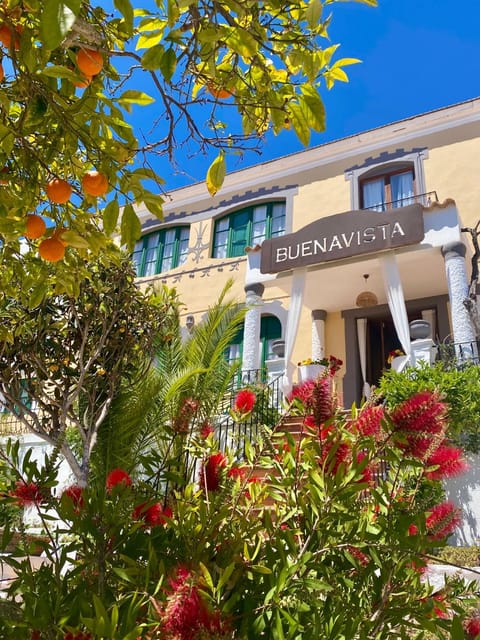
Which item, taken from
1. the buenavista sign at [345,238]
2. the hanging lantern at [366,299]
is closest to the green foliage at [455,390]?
the buenavista sign at [345,238]

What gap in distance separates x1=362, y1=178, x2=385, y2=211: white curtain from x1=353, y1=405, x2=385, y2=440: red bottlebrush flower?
1090 centimetres

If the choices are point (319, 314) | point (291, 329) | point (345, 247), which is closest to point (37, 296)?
point (291, 329)

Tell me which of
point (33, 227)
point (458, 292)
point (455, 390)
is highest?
point (458, 292)

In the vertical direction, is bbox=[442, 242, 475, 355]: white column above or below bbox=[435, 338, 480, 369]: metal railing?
above

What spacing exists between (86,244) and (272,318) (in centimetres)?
1053

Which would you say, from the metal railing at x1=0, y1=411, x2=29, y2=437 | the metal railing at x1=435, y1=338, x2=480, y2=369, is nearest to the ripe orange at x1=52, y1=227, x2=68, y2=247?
the metal railing at x1=435, y1=338, x2=480, y2=369

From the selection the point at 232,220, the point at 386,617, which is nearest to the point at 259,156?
the point at 386,617

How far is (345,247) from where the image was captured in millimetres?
A: 9688

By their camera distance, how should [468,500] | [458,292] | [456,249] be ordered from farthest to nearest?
[456,249], [458,292], [468,500]

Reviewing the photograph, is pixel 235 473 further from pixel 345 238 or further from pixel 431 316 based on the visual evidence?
pixel 431 316

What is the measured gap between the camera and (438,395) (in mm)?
1363

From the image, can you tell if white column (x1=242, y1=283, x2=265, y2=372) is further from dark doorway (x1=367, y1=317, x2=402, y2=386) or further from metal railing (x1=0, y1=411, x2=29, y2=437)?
metal railing (x1=0, y1=411, x2=29, y2=437)

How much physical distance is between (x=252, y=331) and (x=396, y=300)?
10.3 feet

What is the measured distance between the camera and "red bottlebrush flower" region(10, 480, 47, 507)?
158cm
